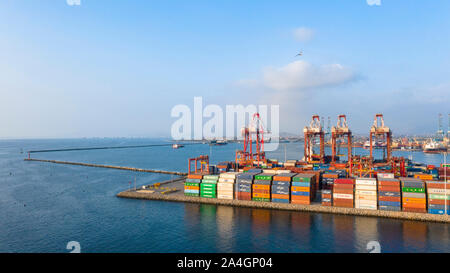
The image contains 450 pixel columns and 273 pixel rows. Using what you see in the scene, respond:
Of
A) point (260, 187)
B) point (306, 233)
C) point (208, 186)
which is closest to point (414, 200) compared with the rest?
point (306, 233)

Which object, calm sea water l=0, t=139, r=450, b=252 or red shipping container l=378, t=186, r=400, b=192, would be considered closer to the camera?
calm sea water l=0, t=139, r=450, b=252

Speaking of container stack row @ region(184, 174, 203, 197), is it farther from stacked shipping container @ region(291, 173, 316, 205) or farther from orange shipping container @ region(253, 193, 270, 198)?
stacked shipping container @ region(291, 173, 316, 205)

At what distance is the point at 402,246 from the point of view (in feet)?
94.6

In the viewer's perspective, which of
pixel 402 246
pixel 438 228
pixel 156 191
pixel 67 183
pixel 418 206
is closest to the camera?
pixel 402 246

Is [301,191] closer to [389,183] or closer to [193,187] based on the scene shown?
[389,183]

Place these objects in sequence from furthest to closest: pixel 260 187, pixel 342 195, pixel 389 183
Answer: pixel 260 187 → pixel 342 195 → pixel 389 183

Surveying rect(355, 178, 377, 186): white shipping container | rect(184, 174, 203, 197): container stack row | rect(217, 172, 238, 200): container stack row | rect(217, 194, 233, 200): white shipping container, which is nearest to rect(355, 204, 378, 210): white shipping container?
rect(355, 178, 377, 186): white shipping container

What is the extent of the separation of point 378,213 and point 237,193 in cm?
2220

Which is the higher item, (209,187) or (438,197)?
(438,197)

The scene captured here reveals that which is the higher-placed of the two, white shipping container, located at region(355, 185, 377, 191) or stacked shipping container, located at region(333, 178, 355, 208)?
white shipping container, located at region(355, 185, 377, 191)

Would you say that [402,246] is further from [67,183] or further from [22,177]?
[22,177]

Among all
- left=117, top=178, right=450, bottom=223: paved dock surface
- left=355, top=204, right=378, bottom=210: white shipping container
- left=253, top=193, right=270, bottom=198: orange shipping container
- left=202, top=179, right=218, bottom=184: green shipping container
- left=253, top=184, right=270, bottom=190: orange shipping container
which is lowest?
left=117, top=178, right=450, bottom=223: paved dock surface

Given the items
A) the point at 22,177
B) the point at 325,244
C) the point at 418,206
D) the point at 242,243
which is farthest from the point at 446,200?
the point at 22,177

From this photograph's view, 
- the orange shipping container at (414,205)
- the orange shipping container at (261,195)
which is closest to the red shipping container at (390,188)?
the orange shipping container at (414,205)
